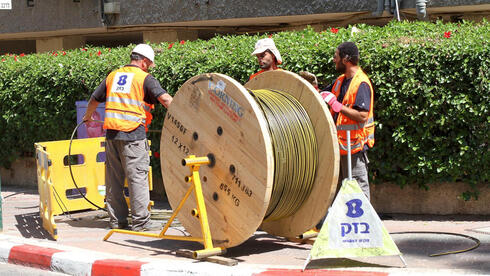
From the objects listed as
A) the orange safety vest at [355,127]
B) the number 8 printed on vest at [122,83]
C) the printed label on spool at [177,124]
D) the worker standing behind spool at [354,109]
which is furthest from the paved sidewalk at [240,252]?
the number 8 printed on vest at [122,83]

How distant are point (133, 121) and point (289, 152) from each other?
2.25 metres

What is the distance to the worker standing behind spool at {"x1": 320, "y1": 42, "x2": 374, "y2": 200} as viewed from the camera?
269 inches

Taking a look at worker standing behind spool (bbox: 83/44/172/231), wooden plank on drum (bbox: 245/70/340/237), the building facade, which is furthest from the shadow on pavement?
the building facade

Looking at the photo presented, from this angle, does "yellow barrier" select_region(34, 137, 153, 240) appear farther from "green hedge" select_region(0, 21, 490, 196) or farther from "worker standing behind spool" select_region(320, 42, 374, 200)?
"worker standing behind spool" select_region(320, 42, 374, 200)

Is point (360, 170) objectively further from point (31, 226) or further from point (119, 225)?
point (31, 226)

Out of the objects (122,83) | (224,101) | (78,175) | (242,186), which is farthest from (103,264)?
(78,175)

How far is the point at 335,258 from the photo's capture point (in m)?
6.60

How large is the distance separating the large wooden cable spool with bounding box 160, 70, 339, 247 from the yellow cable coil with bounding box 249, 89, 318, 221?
71 millimetres

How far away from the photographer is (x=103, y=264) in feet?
22.4

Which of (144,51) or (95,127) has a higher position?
(144,51)

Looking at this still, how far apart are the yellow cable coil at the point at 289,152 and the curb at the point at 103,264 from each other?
2.34ft

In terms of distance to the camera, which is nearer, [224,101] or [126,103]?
[224,101]

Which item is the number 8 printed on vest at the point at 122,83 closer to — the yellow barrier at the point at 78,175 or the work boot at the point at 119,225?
the work boot at the point at 119,225

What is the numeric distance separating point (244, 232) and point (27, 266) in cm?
232
